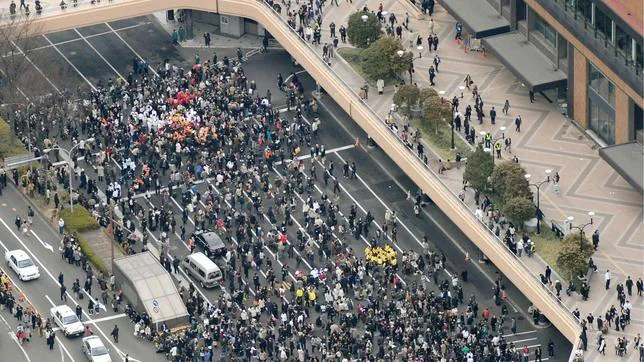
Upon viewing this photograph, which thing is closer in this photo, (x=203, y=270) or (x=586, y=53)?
(x=203, y=270)

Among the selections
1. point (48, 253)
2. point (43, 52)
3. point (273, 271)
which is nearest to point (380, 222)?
point (273, 271)

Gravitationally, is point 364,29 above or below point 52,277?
above

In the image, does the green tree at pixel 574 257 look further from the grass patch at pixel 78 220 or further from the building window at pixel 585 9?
the grass patch at pixel 78 220

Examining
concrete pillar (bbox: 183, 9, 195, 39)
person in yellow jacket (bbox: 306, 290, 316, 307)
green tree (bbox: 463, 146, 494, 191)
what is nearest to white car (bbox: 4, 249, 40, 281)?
person in yellow jacket (bbox: 306, 290, 316, 307)

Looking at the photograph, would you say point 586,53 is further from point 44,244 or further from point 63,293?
point 44,244

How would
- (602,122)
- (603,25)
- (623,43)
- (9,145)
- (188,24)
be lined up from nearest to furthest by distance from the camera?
1. (623,43)
2. (603,25)
3. (602,122)
4. (9,145)
5. (188,24)

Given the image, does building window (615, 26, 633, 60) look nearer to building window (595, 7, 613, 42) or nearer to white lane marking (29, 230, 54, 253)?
building window (595, 7, 613, 42)

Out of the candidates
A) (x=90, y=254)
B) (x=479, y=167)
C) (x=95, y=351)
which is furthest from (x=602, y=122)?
(x=95, y=351)

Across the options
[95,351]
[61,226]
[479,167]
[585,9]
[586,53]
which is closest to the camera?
[95,351]
